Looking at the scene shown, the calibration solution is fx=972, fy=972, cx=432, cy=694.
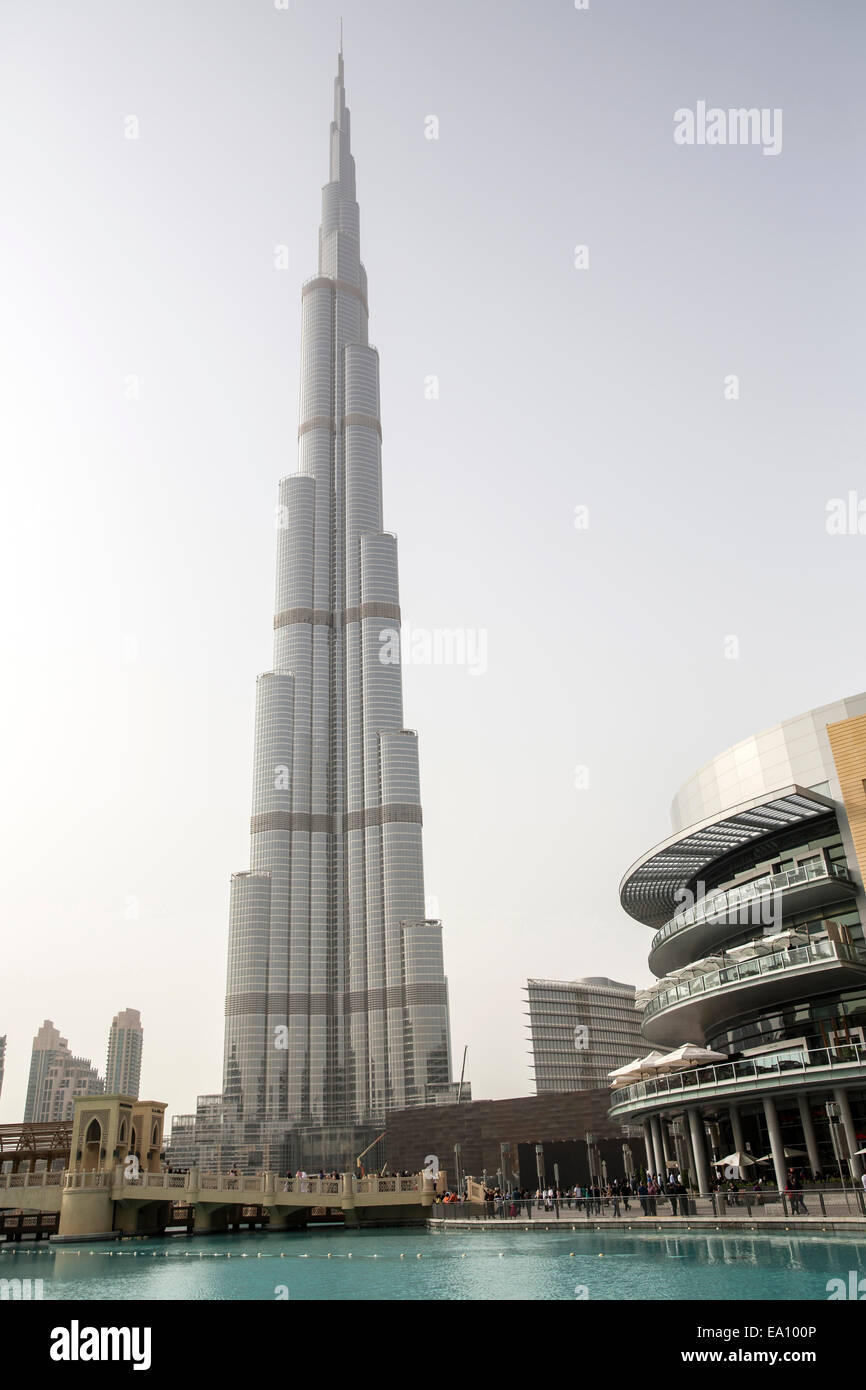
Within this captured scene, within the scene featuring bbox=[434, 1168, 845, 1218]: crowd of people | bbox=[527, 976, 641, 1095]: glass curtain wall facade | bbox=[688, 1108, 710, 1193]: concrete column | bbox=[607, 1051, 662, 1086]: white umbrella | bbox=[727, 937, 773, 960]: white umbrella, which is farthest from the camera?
bbox=[527, 976, 641, 1095]: glass curtain wall facade

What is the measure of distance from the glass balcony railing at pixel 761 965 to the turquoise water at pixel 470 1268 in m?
11.3

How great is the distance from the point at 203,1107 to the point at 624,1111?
540 ft

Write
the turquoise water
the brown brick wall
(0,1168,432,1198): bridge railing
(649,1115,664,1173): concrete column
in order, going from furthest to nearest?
the brown brick wall → (0,1168,432,1198): bridge railing → (649,1115,664,1173): concrete column → the turquoise water

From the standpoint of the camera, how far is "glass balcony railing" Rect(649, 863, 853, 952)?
133 ft

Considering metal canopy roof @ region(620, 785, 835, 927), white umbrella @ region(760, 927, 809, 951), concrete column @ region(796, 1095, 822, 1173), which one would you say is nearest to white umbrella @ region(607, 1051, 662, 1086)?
concrete column @ region(796, 1095, 822, 1173)

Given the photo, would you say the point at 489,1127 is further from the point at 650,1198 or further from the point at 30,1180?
the point at 650,1198

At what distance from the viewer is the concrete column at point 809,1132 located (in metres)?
39.7

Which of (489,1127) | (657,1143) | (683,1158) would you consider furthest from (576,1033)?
(657,1143)

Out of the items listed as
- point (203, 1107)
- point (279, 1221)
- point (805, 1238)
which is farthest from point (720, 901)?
point (203, 1107)

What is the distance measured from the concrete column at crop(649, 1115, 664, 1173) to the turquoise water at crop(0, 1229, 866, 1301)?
1234 centimetres

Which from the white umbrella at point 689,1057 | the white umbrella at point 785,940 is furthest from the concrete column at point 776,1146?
the white umbrella at point 785,940

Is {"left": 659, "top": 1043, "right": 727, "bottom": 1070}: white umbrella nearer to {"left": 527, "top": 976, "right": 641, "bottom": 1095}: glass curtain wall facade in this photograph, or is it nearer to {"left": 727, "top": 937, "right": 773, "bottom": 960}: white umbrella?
{"left": 727, "top": 937, "right": 773, "bottom": 960}: white umbrella

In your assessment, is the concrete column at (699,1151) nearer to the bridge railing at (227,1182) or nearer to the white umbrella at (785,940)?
the white umbrella at (785,940)
